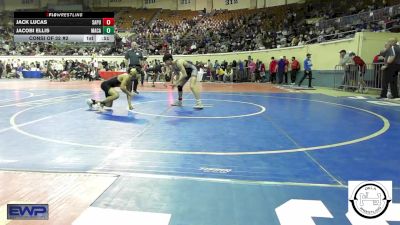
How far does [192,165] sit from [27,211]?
Result: 2.21 metres

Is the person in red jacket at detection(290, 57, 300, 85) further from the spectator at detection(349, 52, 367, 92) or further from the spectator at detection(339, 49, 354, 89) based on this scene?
the spectator at detection(349, 52, 367, 92)

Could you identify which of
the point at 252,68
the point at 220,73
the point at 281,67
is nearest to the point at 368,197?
the point at 281,67

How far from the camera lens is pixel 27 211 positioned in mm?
2992

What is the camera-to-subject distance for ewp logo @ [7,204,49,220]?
292 centimetres

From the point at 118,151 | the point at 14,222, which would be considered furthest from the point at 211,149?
the point at 14,222

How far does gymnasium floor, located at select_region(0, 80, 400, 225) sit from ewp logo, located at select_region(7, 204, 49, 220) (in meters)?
0.14

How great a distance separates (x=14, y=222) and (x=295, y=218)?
2262mm

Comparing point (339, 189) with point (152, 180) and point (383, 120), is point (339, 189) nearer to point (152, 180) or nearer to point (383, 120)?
point (152, 180)

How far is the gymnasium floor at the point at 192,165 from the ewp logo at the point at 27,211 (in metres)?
0.14

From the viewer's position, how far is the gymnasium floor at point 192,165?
3381 mm

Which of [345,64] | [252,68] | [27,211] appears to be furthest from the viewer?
[252,68]

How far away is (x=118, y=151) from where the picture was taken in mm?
5551

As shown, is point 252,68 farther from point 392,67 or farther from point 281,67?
point 392,67
